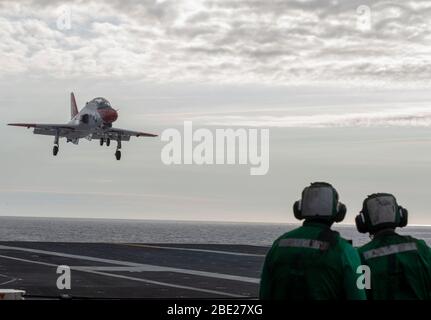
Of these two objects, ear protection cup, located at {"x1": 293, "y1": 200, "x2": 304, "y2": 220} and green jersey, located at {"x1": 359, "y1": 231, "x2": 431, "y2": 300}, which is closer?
ear protection cup, located at {"x1": 293, "y1": 200, "x2": 304, "y2": 220}

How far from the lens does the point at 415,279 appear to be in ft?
22.2

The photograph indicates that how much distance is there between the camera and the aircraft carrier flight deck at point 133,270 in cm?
2742

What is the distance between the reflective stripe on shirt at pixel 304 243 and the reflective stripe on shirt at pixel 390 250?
103cm

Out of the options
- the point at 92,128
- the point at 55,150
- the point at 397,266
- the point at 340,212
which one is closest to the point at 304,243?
the point at 340,212

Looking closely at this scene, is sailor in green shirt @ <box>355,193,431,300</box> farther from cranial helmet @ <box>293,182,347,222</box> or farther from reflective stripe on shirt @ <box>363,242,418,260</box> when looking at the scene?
cranial helmet @ <box>293,182,347,222</box>

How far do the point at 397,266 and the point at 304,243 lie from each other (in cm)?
118

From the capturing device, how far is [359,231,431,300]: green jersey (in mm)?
6754

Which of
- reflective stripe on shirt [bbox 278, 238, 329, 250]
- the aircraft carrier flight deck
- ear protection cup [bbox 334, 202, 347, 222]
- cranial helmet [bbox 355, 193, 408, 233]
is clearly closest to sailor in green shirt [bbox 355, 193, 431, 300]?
cranial helmet [bbox 355, 193, 408, 233]

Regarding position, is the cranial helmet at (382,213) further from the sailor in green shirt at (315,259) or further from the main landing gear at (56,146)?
the main landing gear at (56,146)

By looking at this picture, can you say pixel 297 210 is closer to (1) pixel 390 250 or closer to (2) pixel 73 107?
(1) pixel 390 250

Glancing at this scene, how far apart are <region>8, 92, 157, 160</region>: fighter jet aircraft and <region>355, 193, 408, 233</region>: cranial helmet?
51664 mm
